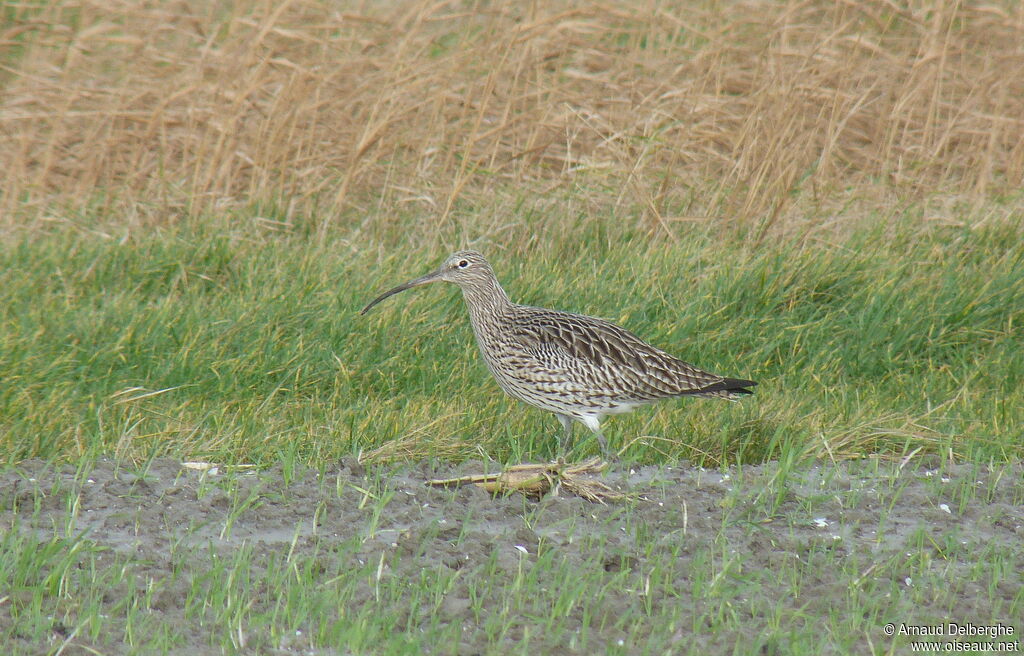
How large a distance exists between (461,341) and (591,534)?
2.97 m

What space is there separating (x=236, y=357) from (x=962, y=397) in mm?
3682

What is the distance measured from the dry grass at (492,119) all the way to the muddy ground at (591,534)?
3692mm

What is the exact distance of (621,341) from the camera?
6660 mm

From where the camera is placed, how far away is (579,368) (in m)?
6.37

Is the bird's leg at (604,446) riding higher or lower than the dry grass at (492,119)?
lower

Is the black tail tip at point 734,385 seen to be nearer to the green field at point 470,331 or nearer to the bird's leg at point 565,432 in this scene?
the green field at point 470,331

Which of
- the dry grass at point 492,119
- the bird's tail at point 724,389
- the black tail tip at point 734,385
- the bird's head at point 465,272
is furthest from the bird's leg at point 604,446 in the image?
the dry grass at point 492,119

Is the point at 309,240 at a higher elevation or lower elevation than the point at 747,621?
lower

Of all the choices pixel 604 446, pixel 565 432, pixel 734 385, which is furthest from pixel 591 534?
pixel 565 432

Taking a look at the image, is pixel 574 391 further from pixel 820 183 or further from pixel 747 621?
pixel 820 183

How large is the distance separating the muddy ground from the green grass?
1.20 ft

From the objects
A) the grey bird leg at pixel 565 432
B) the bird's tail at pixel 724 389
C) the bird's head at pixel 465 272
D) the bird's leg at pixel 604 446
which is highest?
the bird's head at pixel 465 272

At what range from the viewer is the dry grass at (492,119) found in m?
9.28

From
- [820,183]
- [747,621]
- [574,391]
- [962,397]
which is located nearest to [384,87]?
[820,183]
